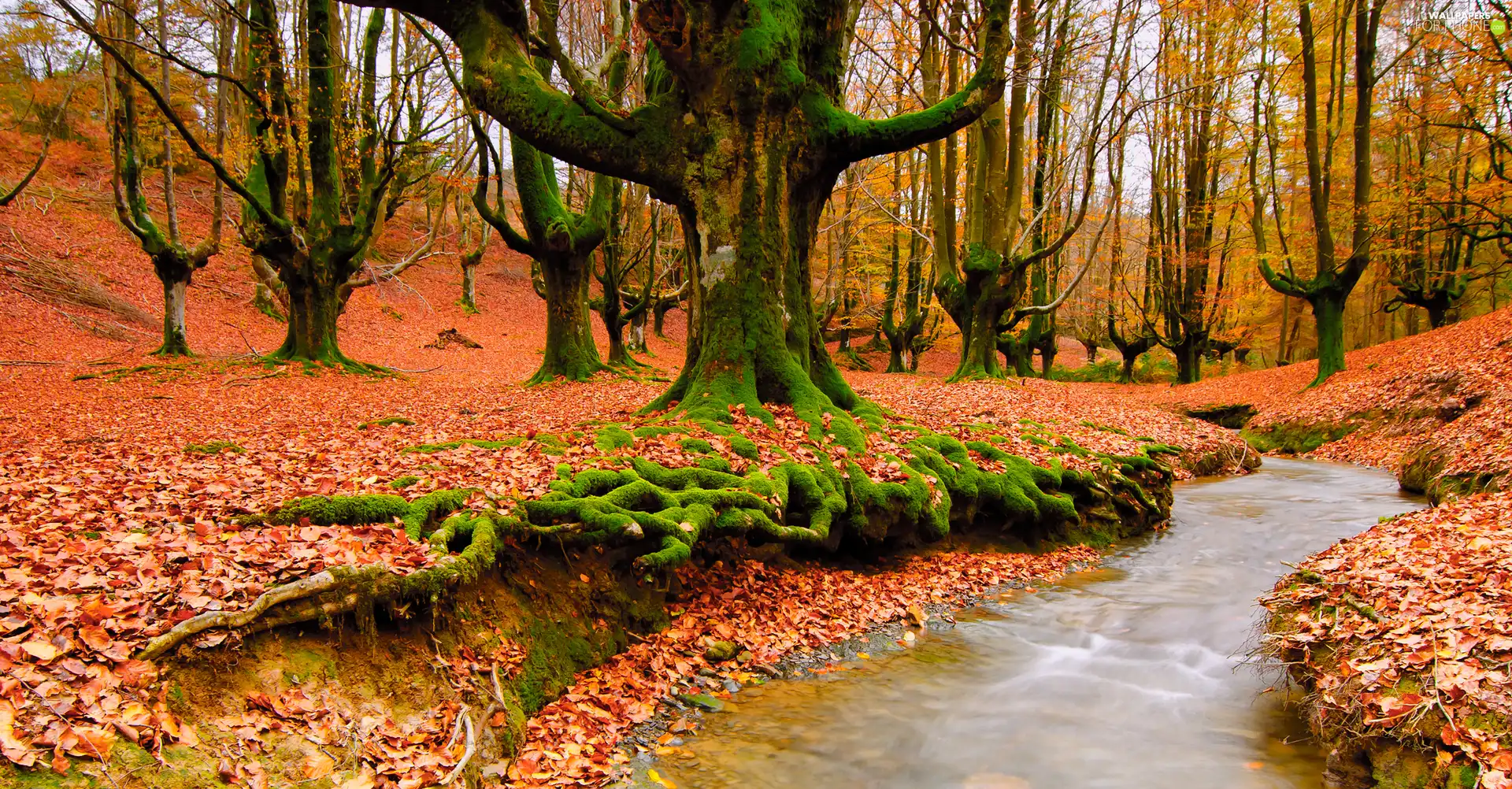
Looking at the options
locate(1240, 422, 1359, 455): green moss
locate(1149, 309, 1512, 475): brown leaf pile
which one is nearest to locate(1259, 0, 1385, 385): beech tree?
locate(1149, 309, 1512, 475): brown leaf pile

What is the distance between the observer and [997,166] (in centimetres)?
1667

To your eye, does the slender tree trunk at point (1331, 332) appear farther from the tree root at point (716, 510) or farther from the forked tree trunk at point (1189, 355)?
the tree root at point (716, 510)

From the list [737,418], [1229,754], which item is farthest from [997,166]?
[1229,754]

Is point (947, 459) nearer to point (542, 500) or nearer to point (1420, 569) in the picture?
point (1420, 569)

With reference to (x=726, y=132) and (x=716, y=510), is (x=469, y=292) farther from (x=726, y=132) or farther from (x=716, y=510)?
(x=716, y=510)

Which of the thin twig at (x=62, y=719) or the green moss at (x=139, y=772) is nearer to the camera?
the green moss at (x=139, y=772)

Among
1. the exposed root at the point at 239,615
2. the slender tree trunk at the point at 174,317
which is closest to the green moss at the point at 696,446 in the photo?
the exposed root at the point at 239,615

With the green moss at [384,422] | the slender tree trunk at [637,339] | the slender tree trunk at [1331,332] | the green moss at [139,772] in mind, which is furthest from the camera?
the slender tree trunk at [637,339]

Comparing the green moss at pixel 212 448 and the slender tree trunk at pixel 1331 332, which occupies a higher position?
the slender tree trunk at pixel 1331 332

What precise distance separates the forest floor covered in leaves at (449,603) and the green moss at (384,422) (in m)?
0.10

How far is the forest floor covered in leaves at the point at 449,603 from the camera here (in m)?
2.74

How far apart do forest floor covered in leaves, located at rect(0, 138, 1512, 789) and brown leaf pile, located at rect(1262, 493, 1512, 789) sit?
0.02 metres

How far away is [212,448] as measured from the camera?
642 centimetres

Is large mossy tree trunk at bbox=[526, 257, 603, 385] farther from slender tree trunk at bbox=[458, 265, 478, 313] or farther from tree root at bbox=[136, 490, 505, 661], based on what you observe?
slender tree trunk at bbox=[458, 265, 478, 313]
